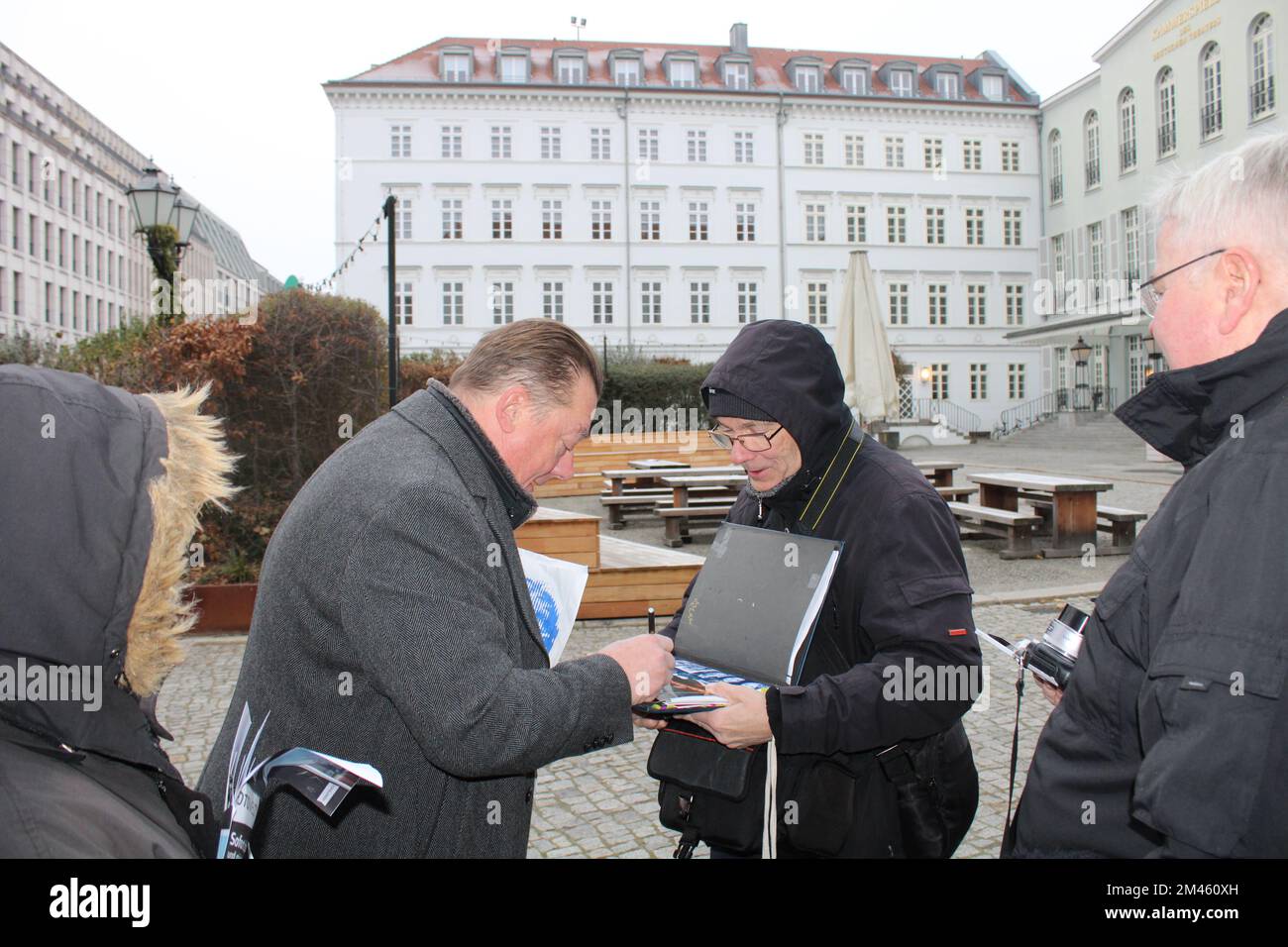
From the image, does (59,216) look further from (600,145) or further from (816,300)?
(816,300)

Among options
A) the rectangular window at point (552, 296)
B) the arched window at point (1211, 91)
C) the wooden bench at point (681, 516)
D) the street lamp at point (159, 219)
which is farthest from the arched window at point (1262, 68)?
the street lamp at point (159, 219)

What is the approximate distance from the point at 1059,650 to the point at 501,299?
42.5 meters

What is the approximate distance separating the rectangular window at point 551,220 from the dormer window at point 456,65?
696 centimetres

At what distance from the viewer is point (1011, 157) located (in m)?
46.4

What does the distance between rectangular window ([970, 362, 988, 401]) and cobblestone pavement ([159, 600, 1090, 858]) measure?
4131 centimetres

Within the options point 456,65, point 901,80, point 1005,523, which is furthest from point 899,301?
point 1005,523

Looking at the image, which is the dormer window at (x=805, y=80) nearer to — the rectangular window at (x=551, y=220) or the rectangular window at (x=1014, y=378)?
the rectangular window at (x=551, y=220)

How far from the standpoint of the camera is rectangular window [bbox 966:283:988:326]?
46.1 metres

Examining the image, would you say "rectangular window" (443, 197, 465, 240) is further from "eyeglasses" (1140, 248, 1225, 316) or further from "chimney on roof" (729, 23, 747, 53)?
"eyeglasses" (1140, 248, 1225, 316)

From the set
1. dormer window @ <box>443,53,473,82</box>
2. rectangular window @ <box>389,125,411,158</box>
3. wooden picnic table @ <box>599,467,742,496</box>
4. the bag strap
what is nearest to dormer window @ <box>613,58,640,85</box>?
dormer window @ <box>443,53,473,82</box>

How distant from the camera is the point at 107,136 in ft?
198

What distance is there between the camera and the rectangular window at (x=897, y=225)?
45.8 meters
